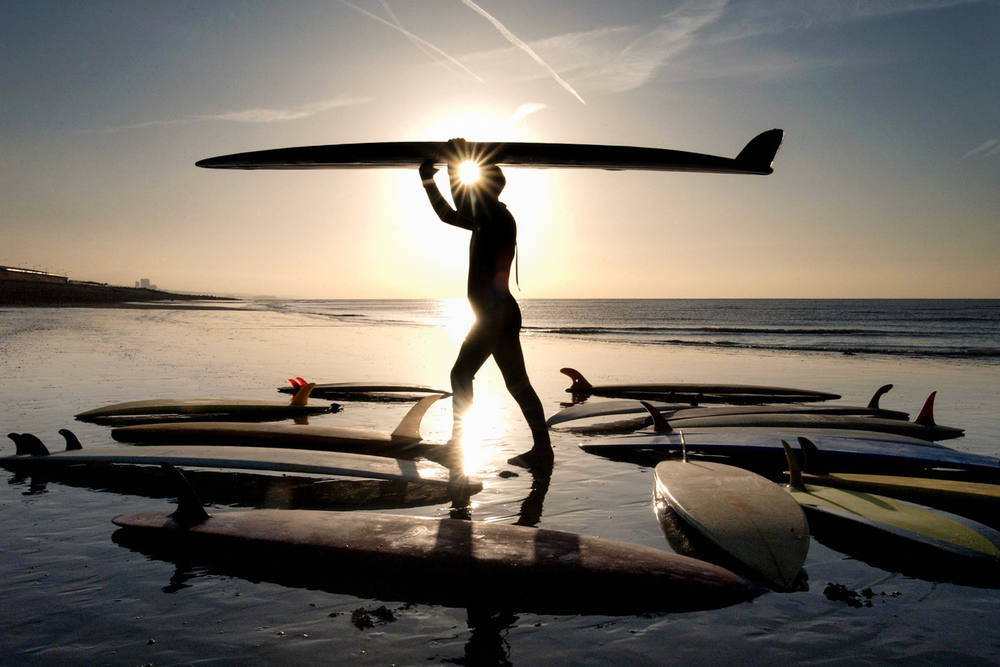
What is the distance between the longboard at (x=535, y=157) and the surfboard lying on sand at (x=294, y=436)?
2.05 metres

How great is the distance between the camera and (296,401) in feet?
22.2

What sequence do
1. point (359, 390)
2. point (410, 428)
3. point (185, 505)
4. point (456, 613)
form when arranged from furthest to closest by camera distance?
point (359, 390) < point (410, 428) < point (185, 505) < point (456, 613)

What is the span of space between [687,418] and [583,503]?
279 centimetres

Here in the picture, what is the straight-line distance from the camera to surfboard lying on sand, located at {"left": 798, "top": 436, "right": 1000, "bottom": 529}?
3.50 metres

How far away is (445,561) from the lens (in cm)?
255

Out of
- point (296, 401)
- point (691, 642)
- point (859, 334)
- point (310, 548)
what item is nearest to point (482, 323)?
point (310, 548)

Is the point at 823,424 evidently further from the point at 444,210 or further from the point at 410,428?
the point at 444,210

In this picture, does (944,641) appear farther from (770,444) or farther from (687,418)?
(687,418)

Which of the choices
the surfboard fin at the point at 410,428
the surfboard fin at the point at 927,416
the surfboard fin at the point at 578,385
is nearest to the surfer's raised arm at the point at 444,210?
the surfboard fin at the point at 410,428

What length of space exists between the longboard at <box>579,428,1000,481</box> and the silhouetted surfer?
134cm

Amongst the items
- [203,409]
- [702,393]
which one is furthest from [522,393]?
[702,393]

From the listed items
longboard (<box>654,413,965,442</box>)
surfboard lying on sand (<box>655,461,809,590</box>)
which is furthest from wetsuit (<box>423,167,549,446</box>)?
longboard (<box>654,413,965,442</box>)

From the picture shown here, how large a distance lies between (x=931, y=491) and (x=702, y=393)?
5083 mm

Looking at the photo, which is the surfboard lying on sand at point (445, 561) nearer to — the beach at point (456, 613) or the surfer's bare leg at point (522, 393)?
the beach at point (456, 613)
